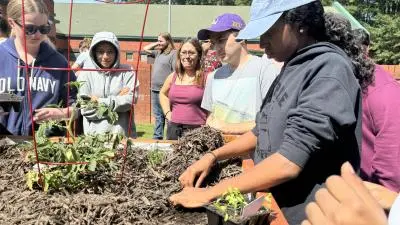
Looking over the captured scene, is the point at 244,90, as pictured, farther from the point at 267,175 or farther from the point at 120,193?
the point at 267,175

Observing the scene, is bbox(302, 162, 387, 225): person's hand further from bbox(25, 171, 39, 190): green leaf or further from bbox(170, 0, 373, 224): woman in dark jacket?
bbox(25, 171, 39, 190): green leaf

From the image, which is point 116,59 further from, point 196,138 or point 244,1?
point 244,1

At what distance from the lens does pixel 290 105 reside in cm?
178

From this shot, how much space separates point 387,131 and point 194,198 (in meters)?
1.06

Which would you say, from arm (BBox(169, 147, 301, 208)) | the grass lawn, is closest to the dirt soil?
arm (BBox(169, 147, 301, 208))

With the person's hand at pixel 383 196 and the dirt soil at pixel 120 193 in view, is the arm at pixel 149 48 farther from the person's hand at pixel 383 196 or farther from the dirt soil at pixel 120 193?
the person's hand at pixel 383 196

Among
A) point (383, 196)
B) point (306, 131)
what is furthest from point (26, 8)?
point (383, 196)

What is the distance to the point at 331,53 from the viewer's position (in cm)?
175

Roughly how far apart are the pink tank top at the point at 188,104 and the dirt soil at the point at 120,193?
1791 mm

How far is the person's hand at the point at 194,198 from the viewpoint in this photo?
175 cm

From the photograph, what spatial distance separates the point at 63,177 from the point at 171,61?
562 centimetres

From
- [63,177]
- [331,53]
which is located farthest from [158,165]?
[331,53]

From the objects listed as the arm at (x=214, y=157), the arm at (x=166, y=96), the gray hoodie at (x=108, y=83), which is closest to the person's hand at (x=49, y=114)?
the gray hoodie at (x=108, y=83)

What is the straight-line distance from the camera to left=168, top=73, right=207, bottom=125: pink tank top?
4.69 metres
